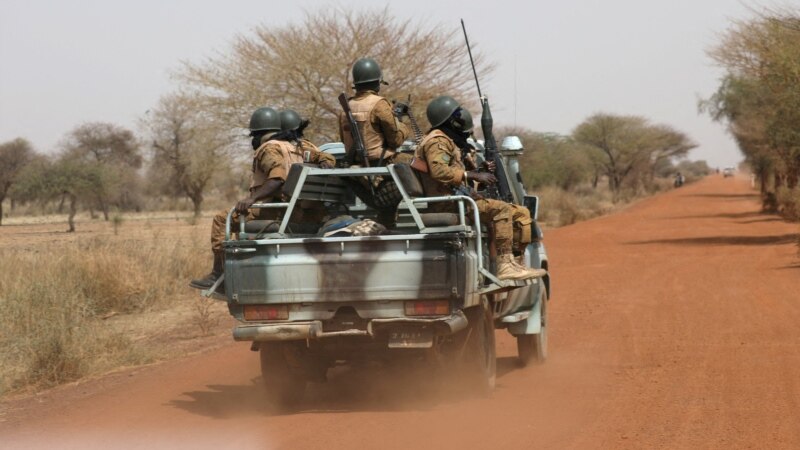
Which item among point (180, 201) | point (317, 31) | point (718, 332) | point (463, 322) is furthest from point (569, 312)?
point (180, 201)

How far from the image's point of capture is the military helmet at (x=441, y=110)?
8789 millimetres

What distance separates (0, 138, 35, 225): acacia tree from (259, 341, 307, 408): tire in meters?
48.1

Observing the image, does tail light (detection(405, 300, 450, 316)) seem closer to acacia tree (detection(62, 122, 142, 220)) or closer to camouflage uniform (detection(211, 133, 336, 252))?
camouflage uniform (detection(211, 133, 336, 252))

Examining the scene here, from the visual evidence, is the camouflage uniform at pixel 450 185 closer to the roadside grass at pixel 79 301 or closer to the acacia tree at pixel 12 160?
the roadside grass at pixel 79 301

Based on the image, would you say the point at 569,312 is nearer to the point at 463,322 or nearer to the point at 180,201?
the point at 463,322

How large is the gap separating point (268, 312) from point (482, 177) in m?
2.14

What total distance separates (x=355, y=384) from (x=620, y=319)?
15.3 ft

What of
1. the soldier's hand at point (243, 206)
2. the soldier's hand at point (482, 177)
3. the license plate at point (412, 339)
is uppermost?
the soldier's hand at point (482, 177)

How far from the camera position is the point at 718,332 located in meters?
11.9

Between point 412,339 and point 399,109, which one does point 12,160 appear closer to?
point 399,109

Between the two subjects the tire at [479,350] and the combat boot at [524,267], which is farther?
the combat boot at [524,267]

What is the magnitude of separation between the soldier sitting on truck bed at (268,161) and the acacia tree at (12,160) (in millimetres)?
47371

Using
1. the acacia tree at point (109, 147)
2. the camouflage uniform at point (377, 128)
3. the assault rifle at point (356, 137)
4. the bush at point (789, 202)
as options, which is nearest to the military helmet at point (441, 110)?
the camouflage uniform at point (377, 128)

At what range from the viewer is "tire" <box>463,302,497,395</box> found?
8.43m
